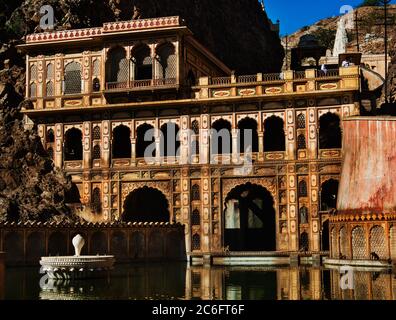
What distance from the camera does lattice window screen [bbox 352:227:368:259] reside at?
30.8 m

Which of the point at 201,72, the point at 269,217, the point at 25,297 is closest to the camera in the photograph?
the point at 25,297

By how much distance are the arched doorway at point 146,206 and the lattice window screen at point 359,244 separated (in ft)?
51.2

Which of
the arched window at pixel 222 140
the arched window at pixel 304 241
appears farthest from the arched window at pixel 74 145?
the arched window at pixel 304 241

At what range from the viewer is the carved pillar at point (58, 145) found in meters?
43.7

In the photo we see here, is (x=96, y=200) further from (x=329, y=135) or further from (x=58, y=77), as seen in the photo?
(x=329, y=135)

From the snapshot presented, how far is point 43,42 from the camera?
145ft

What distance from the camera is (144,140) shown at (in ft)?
144

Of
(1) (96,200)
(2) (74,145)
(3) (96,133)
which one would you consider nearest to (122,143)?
(3) (96,133)

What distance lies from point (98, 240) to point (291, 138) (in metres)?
12.1

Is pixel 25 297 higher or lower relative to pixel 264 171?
lower

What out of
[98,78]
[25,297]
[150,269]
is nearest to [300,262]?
[150,269]

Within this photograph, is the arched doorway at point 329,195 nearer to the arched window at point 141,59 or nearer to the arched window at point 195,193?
the arched window at point 195,193

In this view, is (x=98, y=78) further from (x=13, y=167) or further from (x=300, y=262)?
(x=300, y=262)

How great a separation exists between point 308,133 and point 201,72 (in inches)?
381
